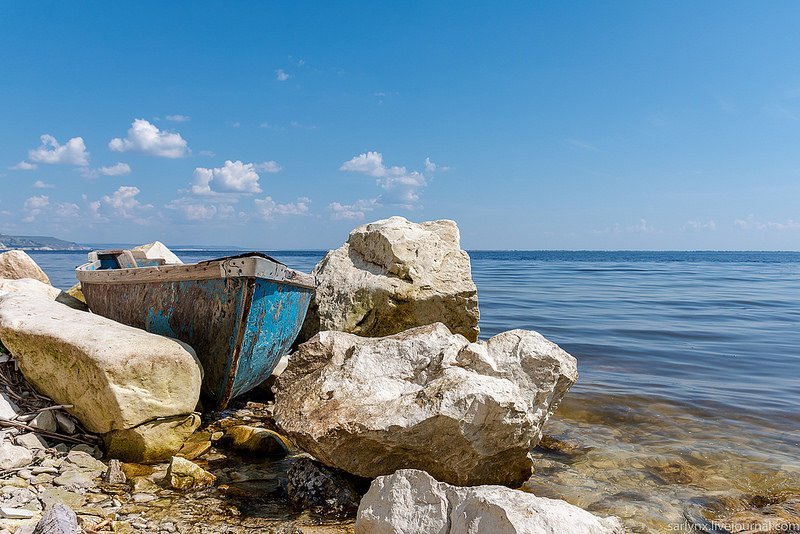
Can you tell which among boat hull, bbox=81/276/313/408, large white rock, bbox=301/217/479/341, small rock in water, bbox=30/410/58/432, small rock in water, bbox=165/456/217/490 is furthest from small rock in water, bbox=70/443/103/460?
large white rock, bbox=301/217/479/341

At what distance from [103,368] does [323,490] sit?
6.81 feet

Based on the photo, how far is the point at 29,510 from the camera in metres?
3.74

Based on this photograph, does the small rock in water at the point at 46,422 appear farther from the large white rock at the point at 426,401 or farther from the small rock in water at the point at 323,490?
the small rock in water at the point at 323,490

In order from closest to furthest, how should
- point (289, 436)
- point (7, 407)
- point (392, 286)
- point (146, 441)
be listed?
point (289, 436) → point (146, 441) → point (7, 407) → point (392, 286)

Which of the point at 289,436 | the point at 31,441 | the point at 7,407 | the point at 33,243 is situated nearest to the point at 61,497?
the point at 31,441

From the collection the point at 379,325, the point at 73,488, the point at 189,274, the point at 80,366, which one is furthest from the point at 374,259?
the point at 73,488

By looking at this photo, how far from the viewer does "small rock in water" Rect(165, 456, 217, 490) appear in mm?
4383

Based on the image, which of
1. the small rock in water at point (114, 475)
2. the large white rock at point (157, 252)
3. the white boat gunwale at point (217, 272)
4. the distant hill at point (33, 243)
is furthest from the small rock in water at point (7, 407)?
the distant hill at point (33, 243)

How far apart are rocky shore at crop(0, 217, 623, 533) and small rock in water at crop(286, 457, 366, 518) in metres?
0.01

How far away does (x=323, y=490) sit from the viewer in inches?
168

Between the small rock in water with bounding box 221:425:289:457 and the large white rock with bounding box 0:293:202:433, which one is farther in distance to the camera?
the small rock in water with bounding box 221:425:289:457

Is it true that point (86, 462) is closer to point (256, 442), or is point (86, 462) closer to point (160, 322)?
point (256, 442)

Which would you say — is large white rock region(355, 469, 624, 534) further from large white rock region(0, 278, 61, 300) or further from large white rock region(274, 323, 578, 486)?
large white rock region(0, 278, 61, 300)

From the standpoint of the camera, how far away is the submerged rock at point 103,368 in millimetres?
4691
